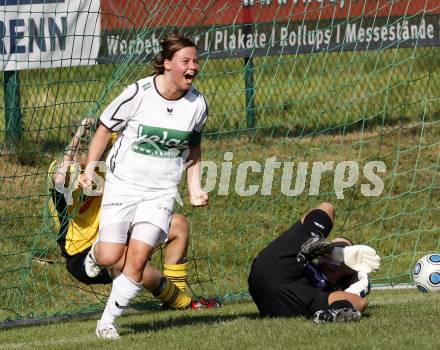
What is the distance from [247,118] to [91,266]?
→ 2.50 meters

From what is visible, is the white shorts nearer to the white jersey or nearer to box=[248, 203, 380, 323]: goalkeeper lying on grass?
the white jersey

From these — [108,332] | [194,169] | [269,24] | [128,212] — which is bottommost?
[108,332]

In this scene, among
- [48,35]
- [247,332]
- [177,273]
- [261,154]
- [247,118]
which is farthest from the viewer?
[261,154]

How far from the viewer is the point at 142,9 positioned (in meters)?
9.27

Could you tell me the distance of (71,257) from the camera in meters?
8.13

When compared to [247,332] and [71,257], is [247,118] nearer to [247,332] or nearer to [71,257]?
[71,257]

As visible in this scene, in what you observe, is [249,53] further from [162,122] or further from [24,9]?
[162,122]

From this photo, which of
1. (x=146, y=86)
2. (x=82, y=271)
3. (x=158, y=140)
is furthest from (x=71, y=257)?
(x=146, y=86)

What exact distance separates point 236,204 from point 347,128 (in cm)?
133

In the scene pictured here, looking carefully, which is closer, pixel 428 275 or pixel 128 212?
pixel 128 212

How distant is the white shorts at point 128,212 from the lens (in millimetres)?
6781

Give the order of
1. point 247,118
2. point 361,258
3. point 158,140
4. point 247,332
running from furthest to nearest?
point 247,118
point 361,258
point 158,140
point 247,332

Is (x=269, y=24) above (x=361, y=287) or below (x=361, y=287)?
above

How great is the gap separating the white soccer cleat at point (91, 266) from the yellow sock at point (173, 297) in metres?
0.51
